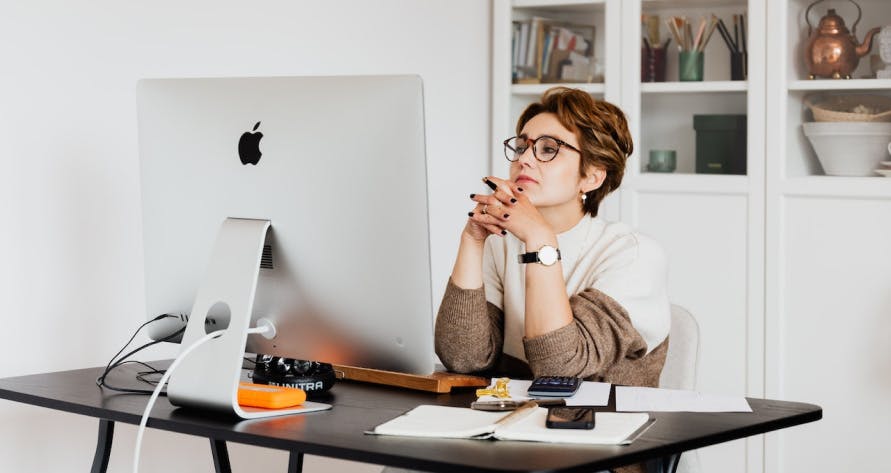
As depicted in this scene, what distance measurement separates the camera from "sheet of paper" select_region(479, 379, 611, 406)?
1.74m

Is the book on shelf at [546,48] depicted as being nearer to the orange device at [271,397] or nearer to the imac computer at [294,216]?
the imac computer at [294,216]

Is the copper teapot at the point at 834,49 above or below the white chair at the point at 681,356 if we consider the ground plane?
above

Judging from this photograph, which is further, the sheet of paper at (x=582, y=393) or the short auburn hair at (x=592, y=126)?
the short auburn hair at (x=592, y=126)

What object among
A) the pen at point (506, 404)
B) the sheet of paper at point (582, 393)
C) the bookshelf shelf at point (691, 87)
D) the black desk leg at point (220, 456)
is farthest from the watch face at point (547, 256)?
the bookshelf shelf at point (691, 87)

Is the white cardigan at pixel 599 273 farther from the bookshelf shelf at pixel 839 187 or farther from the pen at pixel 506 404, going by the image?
the bookshelf shelf at pixel 839 187

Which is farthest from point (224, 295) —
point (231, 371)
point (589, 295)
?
point (589, 295)

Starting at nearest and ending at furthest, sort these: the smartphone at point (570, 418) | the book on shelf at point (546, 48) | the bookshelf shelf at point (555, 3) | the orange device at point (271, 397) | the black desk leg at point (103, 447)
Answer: the smartphone at point (570, 418)
the orange device at point (271, 397)
the black desk leg at point (103, 447)
the bookshelf shelf at point (555, 3)
the book on shelf at point (546, 48)

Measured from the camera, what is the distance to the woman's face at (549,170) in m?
2.21

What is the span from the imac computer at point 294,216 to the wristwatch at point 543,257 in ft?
1.30

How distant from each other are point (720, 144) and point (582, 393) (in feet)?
6.47

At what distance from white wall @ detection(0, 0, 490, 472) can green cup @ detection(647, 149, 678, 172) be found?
4.14 feet

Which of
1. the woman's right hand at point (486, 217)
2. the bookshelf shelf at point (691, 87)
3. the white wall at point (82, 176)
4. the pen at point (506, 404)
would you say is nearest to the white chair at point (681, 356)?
the woman's right hand at point (486, 217)

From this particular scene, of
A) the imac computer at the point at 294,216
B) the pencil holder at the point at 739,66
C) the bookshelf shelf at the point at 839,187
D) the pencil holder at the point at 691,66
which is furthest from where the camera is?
the pencil holder at the point at 691,66

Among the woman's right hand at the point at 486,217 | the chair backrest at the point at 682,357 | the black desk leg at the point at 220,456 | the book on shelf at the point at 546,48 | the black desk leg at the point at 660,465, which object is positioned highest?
the book on shelf at the point at 546,48
